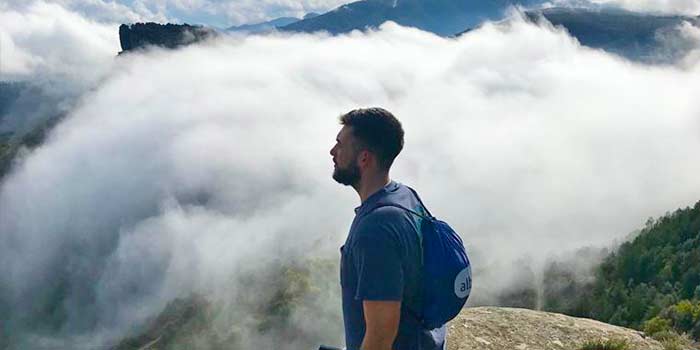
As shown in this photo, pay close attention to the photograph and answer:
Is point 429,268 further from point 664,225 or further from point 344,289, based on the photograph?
point 664,225

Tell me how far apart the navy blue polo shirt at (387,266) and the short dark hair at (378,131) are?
345mm

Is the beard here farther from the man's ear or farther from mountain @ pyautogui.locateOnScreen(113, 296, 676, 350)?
mountain @ pyautogui.locateOnScreen(113, 296, 676, 350)

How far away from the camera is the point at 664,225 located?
243 feet

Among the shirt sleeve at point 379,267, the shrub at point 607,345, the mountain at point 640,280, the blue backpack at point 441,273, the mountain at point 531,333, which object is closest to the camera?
the shirt sleeve at point 379,267

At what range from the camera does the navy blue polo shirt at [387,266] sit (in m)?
5.98

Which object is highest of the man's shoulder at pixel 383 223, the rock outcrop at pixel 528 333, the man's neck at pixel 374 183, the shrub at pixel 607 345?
the man's neck at pixel 374 183

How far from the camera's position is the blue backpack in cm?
645

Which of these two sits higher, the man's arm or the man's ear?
the man's ear

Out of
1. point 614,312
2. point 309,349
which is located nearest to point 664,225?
point 614,312

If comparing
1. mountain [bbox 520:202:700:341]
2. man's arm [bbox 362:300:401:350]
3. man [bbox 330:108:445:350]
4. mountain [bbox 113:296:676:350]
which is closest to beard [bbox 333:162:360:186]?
man [bbox 330:108:445:350]

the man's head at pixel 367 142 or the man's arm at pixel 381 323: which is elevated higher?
the man's head at pixel 367 142

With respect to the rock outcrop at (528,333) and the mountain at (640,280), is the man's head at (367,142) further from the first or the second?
the mountain at (640,280)

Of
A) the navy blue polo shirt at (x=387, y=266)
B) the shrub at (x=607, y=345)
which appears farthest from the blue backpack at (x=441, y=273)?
the shrub at (x=607, y=345)

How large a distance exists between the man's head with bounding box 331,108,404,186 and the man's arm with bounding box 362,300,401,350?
1.32 m
